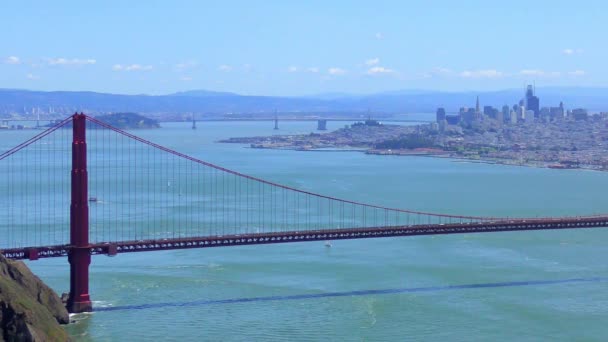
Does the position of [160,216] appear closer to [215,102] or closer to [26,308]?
[26,308]

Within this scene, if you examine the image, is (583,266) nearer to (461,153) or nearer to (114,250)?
(114,250)

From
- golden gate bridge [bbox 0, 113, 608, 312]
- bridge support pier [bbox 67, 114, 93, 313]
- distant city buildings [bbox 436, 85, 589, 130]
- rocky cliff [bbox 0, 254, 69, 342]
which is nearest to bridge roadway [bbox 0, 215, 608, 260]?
golden gate bridge [bbox 0, 113, 608, 312]

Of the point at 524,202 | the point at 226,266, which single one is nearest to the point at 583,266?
the point at 226,266

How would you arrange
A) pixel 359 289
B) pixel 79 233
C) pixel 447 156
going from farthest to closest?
pixel 447 156, pixel 359 289, pixel 79 233

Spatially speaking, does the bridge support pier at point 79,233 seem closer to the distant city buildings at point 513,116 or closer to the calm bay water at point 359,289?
the calm bay water at point 359,289

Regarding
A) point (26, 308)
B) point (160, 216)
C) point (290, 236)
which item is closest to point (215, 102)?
point (160, 216)
